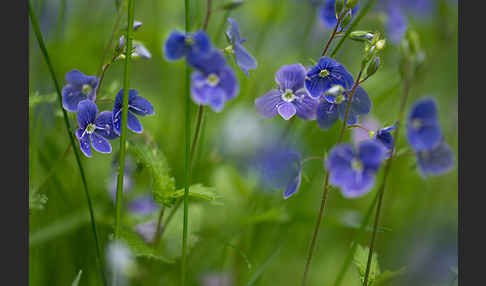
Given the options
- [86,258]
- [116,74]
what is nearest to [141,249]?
[86,258]

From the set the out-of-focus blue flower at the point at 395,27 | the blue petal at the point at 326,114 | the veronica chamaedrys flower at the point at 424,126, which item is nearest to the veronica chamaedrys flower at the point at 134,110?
the blue petal at the point at 326,114

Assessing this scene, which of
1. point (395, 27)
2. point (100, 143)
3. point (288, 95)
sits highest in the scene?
point (395, 27)

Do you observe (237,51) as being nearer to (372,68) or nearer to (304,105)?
(304,105)

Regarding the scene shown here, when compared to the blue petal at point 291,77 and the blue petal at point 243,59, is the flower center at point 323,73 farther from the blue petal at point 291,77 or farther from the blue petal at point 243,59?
the blue petal at point 243,59

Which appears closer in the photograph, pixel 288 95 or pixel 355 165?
pixel 355 165

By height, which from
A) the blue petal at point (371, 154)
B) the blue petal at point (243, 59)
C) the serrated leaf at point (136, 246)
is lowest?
the serrated leaf at point (136, 246)

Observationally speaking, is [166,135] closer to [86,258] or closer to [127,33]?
[86,258]

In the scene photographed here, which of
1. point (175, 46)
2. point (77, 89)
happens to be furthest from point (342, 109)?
point (77, 89)
